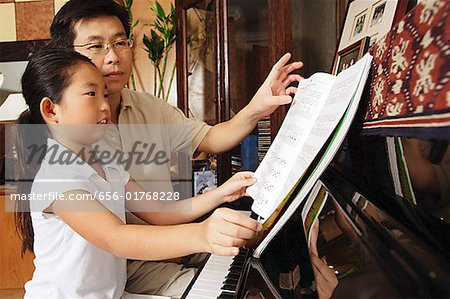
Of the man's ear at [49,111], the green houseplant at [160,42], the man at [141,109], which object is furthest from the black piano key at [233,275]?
the green houseplant at [160,42]

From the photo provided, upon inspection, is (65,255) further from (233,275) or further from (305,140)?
(305,140)

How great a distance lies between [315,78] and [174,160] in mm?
2180

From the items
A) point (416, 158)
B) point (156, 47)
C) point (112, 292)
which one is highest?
point (156, 47)

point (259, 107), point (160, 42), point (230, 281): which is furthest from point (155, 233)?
point (160, 42)

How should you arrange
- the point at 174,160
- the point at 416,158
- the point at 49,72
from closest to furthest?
the point at 416,158, the point at 49,72, the point at 174,160

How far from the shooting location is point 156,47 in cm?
324

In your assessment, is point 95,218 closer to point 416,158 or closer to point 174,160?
point 416,158

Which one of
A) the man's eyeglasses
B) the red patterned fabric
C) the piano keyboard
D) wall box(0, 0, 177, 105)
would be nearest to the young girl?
the piano keyboard

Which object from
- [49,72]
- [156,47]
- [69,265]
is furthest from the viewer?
[156,47]

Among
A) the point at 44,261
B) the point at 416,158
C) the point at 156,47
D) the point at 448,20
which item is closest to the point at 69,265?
the point at 44,261

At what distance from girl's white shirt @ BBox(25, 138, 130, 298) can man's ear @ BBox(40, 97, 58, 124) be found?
0.09m

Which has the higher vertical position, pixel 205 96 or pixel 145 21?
pixel 145 21

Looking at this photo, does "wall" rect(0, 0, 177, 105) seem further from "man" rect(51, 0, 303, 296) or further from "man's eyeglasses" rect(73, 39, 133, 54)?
"man's eyeglasses" rect(73, 39, 133, 54)

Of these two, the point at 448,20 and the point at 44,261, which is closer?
the point at 448,20
